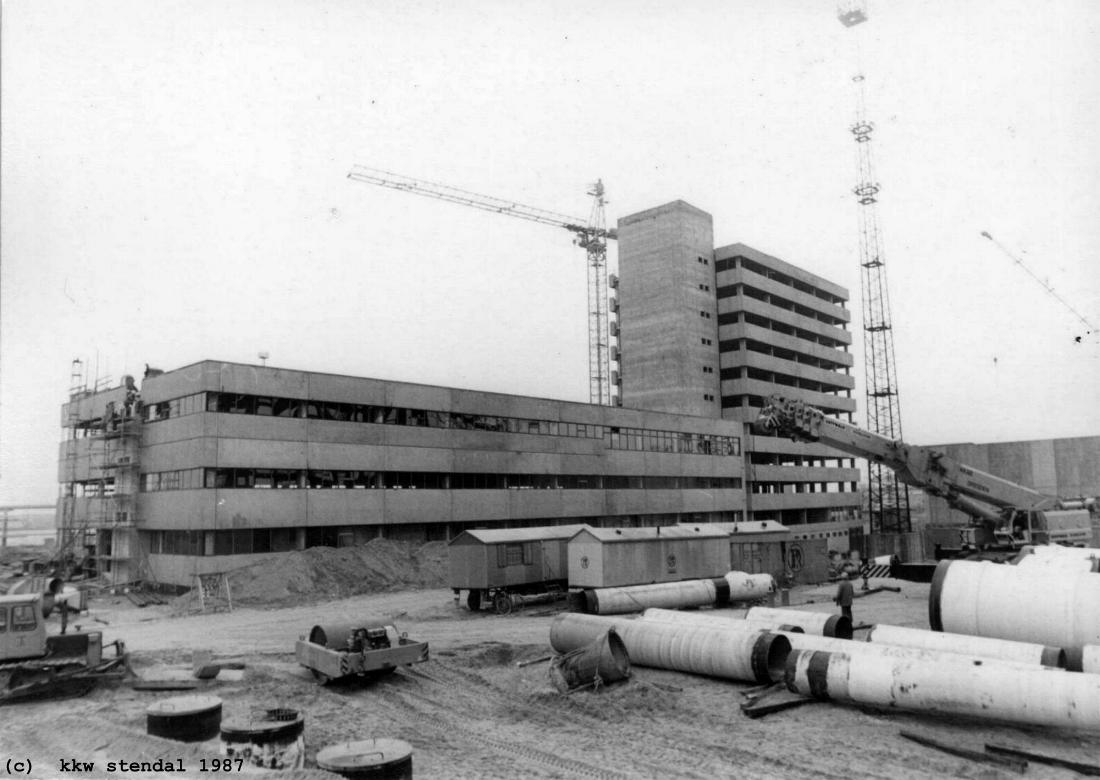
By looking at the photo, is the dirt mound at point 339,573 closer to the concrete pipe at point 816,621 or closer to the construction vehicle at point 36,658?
the construction vehicle at point 36,658

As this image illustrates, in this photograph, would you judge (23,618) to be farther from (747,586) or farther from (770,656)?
(747,586)

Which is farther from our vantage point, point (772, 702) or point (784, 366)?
point (784, 366)

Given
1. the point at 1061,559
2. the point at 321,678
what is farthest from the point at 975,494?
the point at 321,678

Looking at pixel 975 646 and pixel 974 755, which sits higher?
pixel 975 646

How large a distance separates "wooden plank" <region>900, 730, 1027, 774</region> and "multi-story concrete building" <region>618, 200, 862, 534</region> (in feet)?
208

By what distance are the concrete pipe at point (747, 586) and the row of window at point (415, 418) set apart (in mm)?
22213

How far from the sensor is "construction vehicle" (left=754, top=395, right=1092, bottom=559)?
109ft

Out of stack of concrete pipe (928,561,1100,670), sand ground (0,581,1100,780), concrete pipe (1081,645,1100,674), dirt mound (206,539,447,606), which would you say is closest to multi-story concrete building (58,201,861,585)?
dirt mound (206,539,447,606)

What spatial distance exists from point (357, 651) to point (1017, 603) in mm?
16024

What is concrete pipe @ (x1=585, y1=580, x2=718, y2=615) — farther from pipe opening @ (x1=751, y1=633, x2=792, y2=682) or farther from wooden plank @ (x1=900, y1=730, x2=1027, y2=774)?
wooden plank @ (x1=900, y1=730, x2=1027, y2=774)

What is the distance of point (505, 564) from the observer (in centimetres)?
3097

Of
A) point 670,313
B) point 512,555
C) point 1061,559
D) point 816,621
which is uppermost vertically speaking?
point 670,313

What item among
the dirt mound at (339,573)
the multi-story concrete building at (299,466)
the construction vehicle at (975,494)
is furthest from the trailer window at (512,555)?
the multi-story concrete building at (299,466)

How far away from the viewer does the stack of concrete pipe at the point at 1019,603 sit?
17297 millimetres
